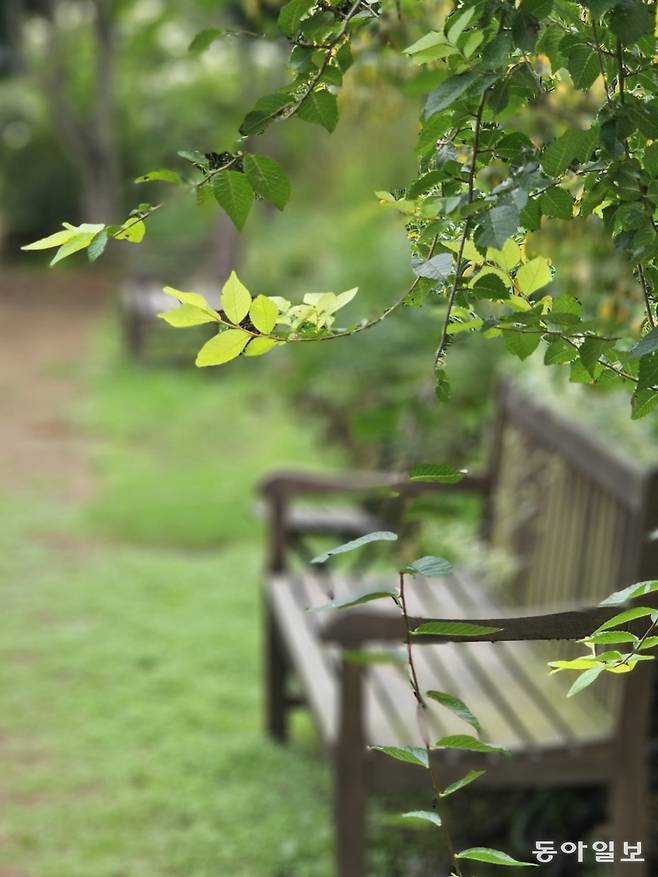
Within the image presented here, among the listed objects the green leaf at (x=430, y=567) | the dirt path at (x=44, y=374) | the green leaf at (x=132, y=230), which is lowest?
the dirt path at (x=44, y=374)

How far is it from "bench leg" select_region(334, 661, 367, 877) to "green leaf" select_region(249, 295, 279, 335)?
195 cm

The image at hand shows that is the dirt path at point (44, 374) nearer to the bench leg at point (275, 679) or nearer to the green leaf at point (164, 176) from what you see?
the bench leg at point (275, 679)

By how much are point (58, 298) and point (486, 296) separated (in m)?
18.6

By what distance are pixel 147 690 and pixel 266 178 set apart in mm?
4096

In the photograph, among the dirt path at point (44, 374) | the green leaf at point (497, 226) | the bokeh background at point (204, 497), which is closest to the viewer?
the green leaf at point (497, 226)

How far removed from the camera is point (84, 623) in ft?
18.6

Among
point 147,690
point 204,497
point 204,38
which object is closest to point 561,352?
point 204,38

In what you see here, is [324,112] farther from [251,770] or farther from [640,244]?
[251,770]

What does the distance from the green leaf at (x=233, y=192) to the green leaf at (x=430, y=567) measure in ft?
1.08

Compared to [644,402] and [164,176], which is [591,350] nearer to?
[644,402]

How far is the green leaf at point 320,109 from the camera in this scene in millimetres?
1071

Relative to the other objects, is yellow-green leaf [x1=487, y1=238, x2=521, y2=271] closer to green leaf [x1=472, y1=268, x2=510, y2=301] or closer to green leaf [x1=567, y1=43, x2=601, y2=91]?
green leaf [x1=472, y1=268, x2=510, y2=301]

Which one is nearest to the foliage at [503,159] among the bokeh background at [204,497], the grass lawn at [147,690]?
the bokeh background at [204,497]

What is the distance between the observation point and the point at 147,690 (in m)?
4.88
